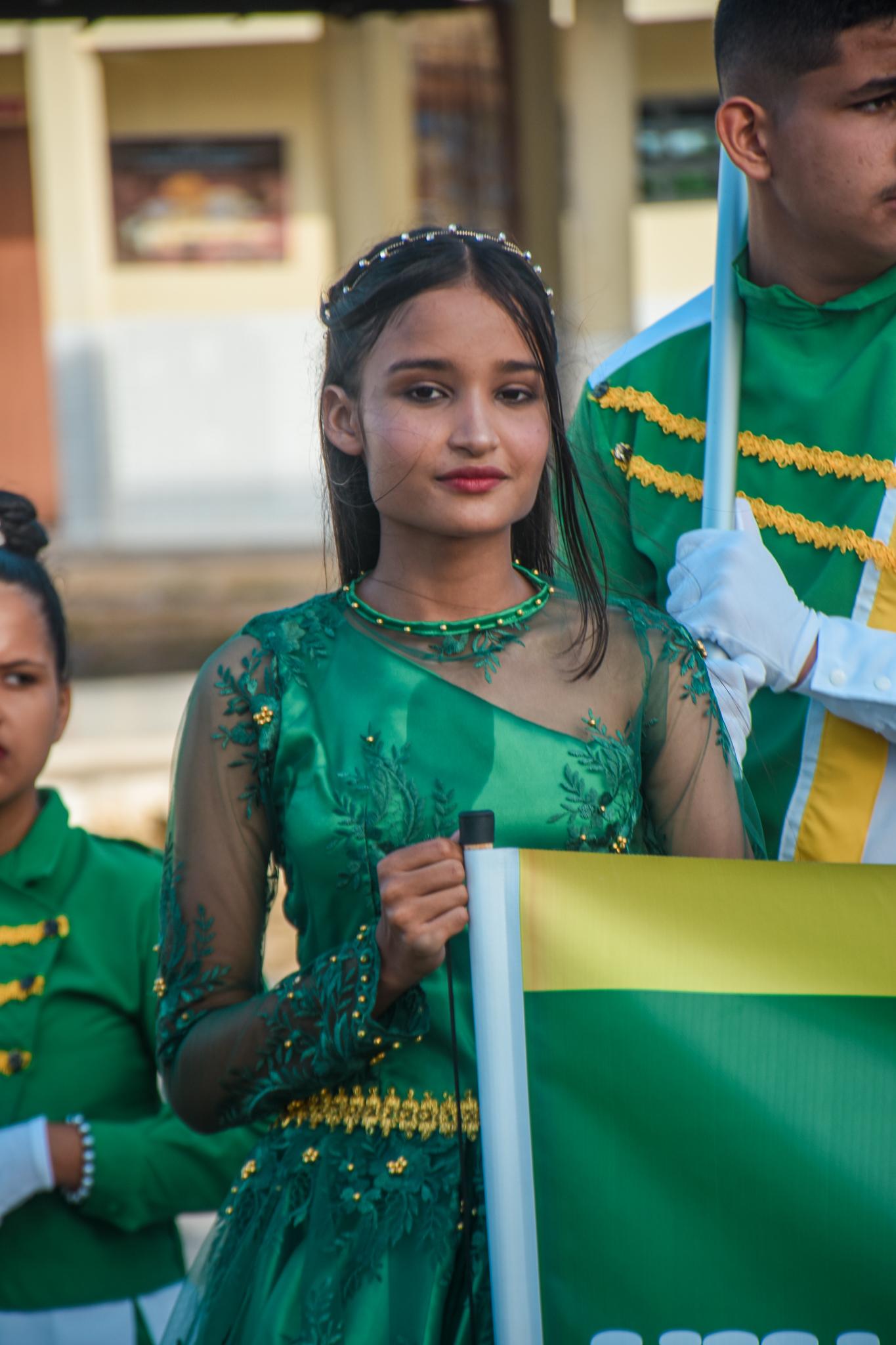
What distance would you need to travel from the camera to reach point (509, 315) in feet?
5.95

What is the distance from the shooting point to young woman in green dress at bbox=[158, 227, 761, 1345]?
1.65 m

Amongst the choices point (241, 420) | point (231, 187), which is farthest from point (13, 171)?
point (241, 420)

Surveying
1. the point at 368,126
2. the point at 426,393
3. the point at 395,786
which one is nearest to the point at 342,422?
the point at 426,393

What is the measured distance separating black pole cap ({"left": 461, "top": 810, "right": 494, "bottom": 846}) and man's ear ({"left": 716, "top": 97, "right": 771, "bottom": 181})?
1115 millimetres

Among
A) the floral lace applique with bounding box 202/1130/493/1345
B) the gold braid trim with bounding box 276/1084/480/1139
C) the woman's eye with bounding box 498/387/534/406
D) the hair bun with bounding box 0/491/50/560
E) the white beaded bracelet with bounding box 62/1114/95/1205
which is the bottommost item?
the white beaded bracelet with bounding box 62/1114/95/1205

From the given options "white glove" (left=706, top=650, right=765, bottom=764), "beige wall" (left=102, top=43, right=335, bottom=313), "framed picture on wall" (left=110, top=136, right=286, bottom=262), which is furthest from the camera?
"framed picture on wall" (left=110, top=136, right=286, bottom=262)

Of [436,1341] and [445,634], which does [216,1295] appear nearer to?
[436,1341]

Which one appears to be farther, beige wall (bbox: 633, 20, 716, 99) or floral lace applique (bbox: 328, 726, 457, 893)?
beige wall (bbox: 633, 20, 716, 99)

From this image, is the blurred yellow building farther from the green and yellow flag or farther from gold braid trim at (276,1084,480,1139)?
the green and yellow flag

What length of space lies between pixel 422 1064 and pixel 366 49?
33.0 ft

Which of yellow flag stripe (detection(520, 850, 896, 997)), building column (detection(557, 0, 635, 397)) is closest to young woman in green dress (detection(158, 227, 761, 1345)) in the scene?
yellow flag stripe (detection(520, 850, 896, 997))

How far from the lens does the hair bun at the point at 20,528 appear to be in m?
2.54

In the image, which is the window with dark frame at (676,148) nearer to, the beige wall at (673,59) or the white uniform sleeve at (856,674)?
the beige wall at (673,59)

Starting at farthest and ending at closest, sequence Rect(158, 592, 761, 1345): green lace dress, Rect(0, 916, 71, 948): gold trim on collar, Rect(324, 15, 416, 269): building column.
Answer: Rect(324, 15, 416, 269): building column
Rect(0, 916, 71, 948): gold trim on collar
Rect(158, 592, 761, 1345): green lace dress
